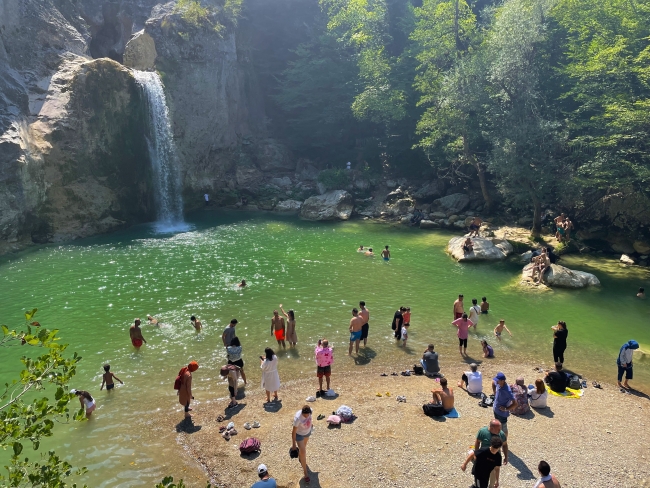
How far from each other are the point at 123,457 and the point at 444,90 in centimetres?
3392

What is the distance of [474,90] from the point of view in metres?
33.0

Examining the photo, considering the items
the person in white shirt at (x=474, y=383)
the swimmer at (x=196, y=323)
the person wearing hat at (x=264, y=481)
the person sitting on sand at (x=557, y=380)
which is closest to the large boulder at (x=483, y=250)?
the person sitting on sand at (x=557, y=380)

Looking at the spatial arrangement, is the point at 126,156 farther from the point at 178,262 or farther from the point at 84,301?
the point at 84,301

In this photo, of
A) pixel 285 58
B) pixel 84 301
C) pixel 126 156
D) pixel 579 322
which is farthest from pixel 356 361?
pixel 285 58

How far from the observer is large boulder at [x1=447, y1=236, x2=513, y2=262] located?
86.7 feet

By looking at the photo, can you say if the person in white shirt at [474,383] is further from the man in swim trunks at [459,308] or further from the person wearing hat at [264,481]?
the person wearing hat at [264,481]

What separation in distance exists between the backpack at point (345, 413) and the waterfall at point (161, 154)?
28.1 m

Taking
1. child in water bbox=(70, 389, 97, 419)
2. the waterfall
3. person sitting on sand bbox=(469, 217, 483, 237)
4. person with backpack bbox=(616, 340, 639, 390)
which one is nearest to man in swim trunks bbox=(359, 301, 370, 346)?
person with backpack bbox=(616, 340, 639, 390)

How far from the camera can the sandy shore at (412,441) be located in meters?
9.20

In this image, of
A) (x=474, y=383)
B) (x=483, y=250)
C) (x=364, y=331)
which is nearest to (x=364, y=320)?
(x=364, y=331)

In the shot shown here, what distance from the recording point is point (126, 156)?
3550 centimetres

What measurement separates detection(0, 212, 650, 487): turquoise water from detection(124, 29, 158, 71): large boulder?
57.1ft

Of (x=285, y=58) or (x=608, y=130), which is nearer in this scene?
(x=608, y=130)

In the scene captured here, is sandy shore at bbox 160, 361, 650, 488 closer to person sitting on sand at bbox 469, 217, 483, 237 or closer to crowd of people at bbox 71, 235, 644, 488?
crowd of people at bbox 71, 235, 644, 488
